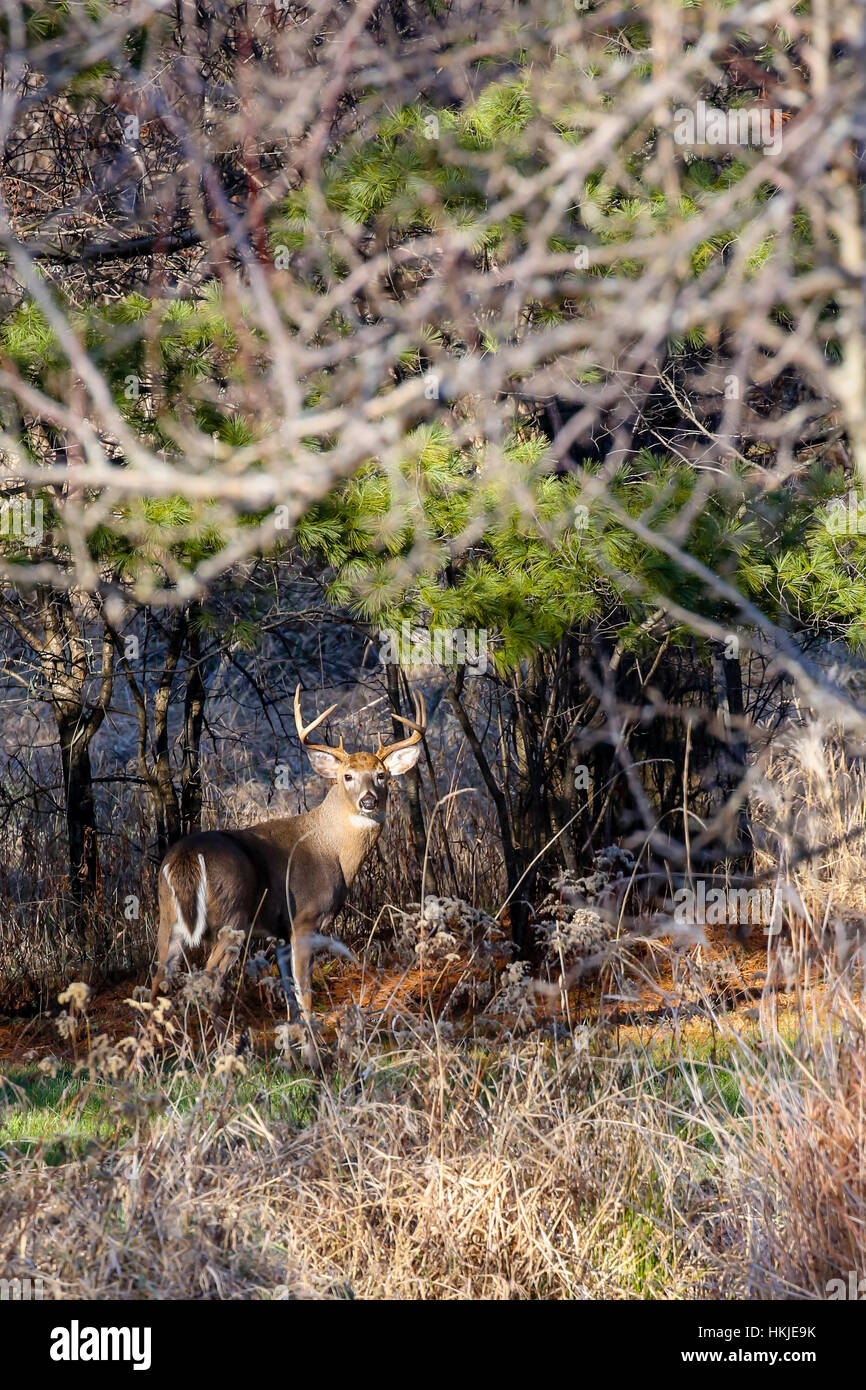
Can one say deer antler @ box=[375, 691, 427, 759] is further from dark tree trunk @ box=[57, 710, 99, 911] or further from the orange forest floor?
dark tree trunk @ box=[57, 710, 99, 911]

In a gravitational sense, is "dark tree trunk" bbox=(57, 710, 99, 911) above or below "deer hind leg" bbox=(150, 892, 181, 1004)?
above

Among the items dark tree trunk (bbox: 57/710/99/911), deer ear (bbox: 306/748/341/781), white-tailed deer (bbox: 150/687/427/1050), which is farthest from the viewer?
dark tree trunk (bbox: 57/710/99/911)

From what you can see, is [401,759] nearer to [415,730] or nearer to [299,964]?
[415,730]

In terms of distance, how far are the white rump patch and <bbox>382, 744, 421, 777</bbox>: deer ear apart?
1.17 meters

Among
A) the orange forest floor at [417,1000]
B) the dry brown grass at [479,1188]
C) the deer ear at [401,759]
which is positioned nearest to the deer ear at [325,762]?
the deer ear at [401,759]

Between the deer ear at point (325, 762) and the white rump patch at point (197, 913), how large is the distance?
0.97m

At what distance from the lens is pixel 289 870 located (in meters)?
7.80

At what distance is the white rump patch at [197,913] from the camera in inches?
283

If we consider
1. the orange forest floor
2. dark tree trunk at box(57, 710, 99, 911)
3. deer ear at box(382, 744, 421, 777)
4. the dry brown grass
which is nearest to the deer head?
deer ear at box(382, 744, 421, 777)

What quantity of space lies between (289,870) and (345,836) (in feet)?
1.40

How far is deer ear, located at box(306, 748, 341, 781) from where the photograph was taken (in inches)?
311

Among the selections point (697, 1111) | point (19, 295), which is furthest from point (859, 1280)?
point (19, 295)

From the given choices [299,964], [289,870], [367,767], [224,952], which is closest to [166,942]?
[224,952]

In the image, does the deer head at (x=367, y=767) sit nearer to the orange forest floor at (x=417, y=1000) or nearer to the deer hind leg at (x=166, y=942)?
the orange forest floor at (x=417, y=1000)
